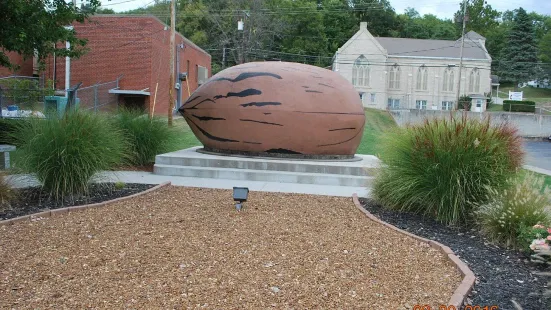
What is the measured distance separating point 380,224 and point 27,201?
16.0 ft

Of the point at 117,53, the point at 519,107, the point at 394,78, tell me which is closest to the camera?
the point at 117,53

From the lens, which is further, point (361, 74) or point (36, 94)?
point (361, 74)

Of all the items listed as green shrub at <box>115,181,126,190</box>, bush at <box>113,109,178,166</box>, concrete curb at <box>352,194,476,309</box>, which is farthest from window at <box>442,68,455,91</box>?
concrete curb at <box>352,194,476,309</box>

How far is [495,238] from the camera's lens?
5793 millimetres

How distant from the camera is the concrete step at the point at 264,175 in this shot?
31.4ft

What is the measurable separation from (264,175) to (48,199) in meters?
3.90

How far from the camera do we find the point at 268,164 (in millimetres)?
10016

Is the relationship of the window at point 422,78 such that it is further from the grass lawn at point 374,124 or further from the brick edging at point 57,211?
the brick edging at point 57,211

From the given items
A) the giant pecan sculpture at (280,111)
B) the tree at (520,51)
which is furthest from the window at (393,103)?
the giant pecan sculpture at (280,111)

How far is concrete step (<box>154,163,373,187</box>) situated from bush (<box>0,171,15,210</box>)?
3355 millimetres

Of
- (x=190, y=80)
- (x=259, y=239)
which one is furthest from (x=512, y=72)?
(x=259, y=239)

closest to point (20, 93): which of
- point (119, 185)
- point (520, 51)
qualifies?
point (119, 185)

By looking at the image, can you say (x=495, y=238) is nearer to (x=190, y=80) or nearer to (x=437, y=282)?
(x=437, y=282)

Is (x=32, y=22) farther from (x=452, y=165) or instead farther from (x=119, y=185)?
(x=452, y=165)
